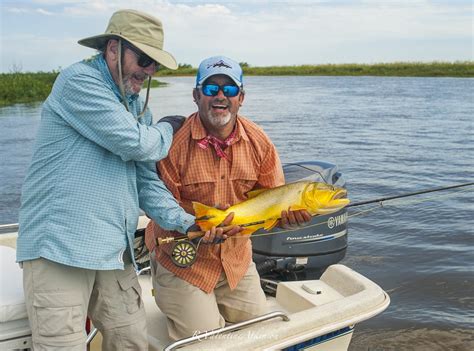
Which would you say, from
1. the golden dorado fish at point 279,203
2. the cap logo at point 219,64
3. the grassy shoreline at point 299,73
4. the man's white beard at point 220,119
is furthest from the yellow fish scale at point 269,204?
the grassy shoreline at point 299,73

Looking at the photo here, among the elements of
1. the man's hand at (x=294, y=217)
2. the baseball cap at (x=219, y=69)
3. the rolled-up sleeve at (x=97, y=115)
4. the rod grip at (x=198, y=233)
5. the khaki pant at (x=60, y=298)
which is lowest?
the khaki pant at (x=60, y=298)

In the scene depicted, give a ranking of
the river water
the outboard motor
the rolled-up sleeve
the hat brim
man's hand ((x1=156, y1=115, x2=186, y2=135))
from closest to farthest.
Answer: the rolled-up sleeve → the hat brim → man's hand ((x1=156, y1=115, x2=186, y2=135)) → the outboard motor → the river water

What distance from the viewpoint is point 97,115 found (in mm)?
2518

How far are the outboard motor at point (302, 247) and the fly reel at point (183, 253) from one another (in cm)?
125

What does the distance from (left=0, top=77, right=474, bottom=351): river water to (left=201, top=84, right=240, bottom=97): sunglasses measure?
2130 mm

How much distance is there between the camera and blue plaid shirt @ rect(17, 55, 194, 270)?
252 centimetres

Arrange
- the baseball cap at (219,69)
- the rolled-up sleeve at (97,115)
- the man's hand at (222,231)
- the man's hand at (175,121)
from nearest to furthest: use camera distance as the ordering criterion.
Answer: the rolled-up sleeve at (97,115), the man's hand at (222,231), the baseball cap at (219,69), the man's hand at (175,121)

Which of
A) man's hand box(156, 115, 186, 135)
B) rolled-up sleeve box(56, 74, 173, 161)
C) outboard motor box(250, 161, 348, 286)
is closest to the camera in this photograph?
rolled-up sleeve box(56, 74, 173, 161)

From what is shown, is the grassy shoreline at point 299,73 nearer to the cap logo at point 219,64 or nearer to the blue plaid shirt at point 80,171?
the cap logo at point 219,64

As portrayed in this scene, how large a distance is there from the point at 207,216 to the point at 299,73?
8192cm

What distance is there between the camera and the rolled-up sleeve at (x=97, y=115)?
8.25 ft

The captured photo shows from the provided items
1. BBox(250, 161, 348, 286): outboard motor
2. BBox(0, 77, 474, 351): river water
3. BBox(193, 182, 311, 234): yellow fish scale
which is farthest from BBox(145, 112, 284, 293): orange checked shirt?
BBox(0, 77, 474, 351): river water

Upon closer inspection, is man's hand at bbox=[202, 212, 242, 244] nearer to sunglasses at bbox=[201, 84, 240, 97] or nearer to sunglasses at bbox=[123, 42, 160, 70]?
sunglasses at bbox=[201, 84, 240, 97]

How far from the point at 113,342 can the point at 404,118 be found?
21.3 meters
